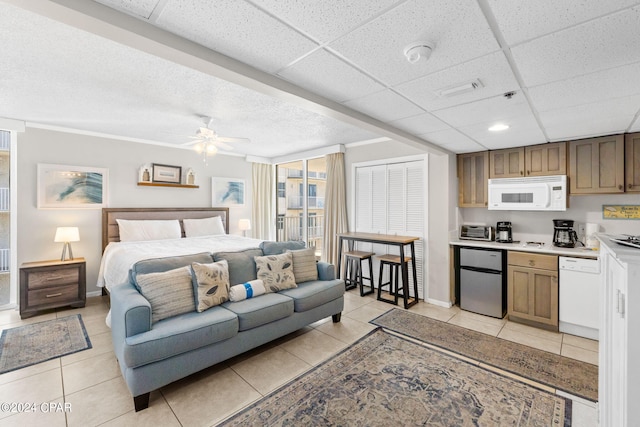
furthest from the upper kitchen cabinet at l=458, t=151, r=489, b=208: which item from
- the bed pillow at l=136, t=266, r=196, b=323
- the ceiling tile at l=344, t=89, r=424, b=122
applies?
the bed pillow at l=136, t=266, r=196, b=323

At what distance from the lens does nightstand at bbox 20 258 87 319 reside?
11.6ft

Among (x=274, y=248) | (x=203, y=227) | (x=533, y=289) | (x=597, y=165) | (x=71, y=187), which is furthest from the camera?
(x=203, y=227)

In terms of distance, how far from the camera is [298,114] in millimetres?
3449

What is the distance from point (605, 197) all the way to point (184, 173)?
6426mm

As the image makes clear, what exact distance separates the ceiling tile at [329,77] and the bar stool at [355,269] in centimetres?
287

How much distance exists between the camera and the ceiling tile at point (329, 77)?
65.7 inches

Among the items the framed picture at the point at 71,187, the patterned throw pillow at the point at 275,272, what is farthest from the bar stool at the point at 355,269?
the framed picture at the point at 71,187

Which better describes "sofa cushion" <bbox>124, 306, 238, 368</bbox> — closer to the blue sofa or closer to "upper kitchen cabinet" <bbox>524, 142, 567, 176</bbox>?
the blue sofa

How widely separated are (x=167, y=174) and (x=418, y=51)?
4.93 meters

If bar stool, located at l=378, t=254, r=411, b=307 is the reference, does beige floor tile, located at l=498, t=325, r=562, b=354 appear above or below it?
below

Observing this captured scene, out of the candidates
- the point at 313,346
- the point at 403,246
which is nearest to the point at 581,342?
the point at 403,246

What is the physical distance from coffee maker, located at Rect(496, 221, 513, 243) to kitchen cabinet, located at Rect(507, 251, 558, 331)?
0.44 metres

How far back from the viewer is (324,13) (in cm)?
126

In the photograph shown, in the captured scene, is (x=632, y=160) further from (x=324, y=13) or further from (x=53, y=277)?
(x=53, y=277)
